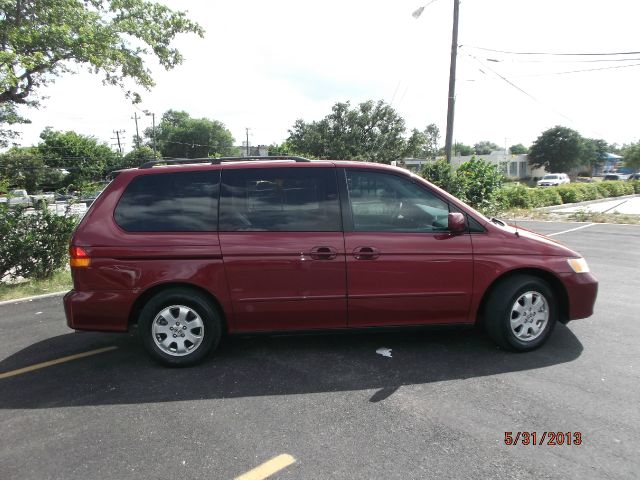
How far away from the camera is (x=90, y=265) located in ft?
12.6

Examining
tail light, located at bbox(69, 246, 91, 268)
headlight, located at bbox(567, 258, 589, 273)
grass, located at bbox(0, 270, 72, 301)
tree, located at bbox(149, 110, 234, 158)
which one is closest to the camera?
tail light, located at bbox(69, 246, 91, 268)

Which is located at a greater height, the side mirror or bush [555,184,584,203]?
the side mirror

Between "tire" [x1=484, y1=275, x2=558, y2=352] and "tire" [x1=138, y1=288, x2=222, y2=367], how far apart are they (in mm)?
2509

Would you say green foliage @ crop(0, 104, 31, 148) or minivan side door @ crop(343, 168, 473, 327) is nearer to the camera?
Result: minivan side door @ crop(343, 168, 473, 327)

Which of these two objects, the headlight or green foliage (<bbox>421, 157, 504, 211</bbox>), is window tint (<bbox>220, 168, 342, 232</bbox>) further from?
green foliage (<bbox>421, 157, 504, 211</bbox>)

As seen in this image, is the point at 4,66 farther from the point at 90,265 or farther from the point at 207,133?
the point at 207,133

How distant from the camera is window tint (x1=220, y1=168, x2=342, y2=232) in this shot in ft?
13.0

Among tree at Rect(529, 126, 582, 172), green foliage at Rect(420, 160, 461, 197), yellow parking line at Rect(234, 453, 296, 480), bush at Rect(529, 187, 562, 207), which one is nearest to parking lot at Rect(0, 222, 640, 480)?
yellow parking line at Rect(234, 453, 296, 480)

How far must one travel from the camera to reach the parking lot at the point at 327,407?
8.71 feet

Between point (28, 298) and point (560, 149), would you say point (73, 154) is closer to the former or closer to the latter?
point (28, 298)

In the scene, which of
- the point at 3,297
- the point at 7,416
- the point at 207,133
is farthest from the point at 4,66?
the point at 207,133

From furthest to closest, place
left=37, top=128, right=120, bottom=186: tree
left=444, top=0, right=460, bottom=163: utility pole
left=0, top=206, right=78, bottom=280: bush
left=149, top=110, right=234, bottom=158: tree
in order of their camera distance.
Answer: left=149, top=110, right=234, bottom=158: tree < left=37, top=128, right=120, bottom=186: tree < left=444, top=0, right=460, bottom=163: utility pole < left=0, top=206, right=78, bottom=280: bush

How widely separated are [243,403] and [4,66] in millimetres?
8115
